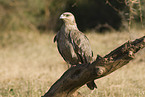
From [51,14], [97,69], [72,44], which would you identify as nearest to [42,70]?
[72,44]

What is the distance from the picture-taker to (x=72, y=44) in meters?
4.14

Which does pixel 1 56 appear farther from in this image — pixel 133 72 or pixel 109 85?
pixel 109 85

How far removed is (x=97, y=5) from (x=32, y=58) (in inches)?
352

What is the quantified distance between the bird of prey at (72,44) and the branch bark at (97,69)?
0.91 metres

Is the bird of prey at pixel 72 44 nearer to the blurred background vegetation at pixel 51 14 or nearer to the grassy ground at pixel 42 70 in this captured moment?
the grassy ground at pixel 42 70

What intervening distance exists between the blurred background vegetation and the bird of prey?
33.3 feet

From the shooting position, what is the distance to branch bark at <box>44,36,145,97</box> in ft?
9.02

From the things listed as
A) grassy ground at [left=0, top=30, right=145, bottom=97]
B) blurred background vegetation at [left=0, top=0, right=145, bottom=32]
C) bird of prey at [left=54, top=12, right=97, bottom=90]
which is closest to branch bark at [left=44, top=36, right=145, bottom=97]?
grassy ground at [left=0, top=30, right=145, bottom=97]

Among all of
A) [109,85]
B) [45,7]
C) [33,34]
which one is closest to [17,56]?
[33,34]

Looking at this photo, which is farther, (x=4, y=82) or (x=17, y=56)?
(x=17, y=56)

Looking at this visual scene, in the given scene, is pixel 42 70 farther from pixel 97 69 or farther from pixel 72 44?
pixel 97 69

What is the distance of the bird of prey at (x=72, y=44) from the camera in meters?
4.11

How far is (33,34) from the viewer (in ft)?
46.9

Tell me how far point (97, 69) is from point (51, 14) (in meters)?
15.0
